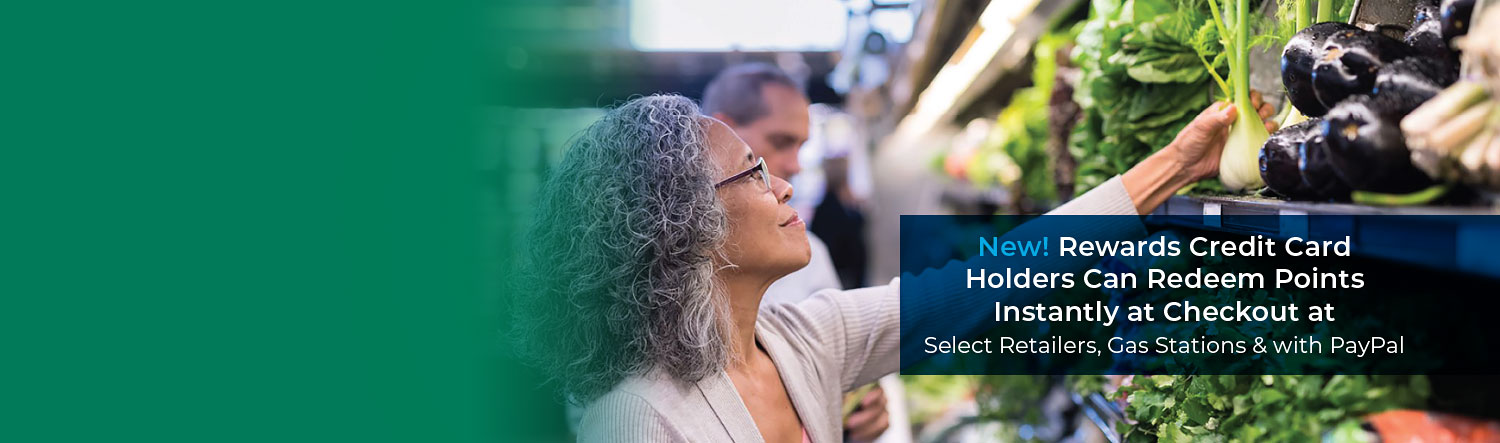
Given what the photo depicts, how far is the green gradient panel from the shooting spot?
2.29 ft

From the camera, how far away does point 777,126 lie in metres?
2.35

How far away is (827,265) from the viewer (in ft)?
8.70

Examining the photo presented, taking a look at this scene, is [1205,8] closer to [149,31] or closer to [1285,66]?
[1285,66]

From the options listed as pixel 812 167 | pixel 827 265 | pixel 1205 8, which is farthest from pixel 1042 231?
pixel 812 167

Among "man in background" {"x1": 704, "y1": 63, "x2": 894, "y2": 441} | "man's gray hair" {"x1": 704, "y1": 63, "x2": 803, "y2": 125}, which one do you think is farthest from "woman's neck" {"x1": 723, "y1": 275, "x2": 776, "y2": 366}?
"man's gray hair" {"x1": 704, "y1": 63, "x2": 803, "y2": 125}

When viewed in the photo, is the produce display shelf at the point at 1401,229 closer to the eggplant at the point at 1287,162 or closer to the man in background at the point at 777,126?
the eggplant at the point at 1287,162

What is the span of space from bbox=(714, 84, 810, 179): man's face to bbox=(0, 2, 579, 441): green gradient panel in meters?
1.24

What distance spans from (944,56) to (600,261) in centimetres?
259

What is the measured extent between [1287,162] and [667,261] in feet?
2.50

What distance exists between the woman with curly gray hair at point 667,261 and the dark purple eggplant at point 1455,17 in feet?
1.78

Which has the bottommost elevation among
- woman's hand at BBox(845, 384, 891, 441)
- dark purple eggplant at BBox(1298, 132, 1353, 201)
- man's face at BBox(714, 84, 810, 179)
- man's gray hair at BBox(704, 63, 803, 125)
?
woman's hand at BBox(845, 384, 891, 441)

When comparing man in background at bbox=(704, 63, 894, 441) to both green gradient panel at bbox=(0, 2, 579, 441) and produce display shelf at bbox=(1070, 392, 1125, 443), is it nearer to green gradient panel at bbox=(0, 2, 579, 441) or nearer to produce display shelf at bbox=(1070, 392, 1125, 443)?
produce display shelf at bbox=(1070, 392, 1125, 443)

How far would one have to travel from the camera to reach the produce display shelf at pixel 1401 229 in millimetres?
663

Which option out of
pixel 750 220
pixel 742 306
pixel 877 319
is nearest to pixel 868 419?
pixel 877 319
